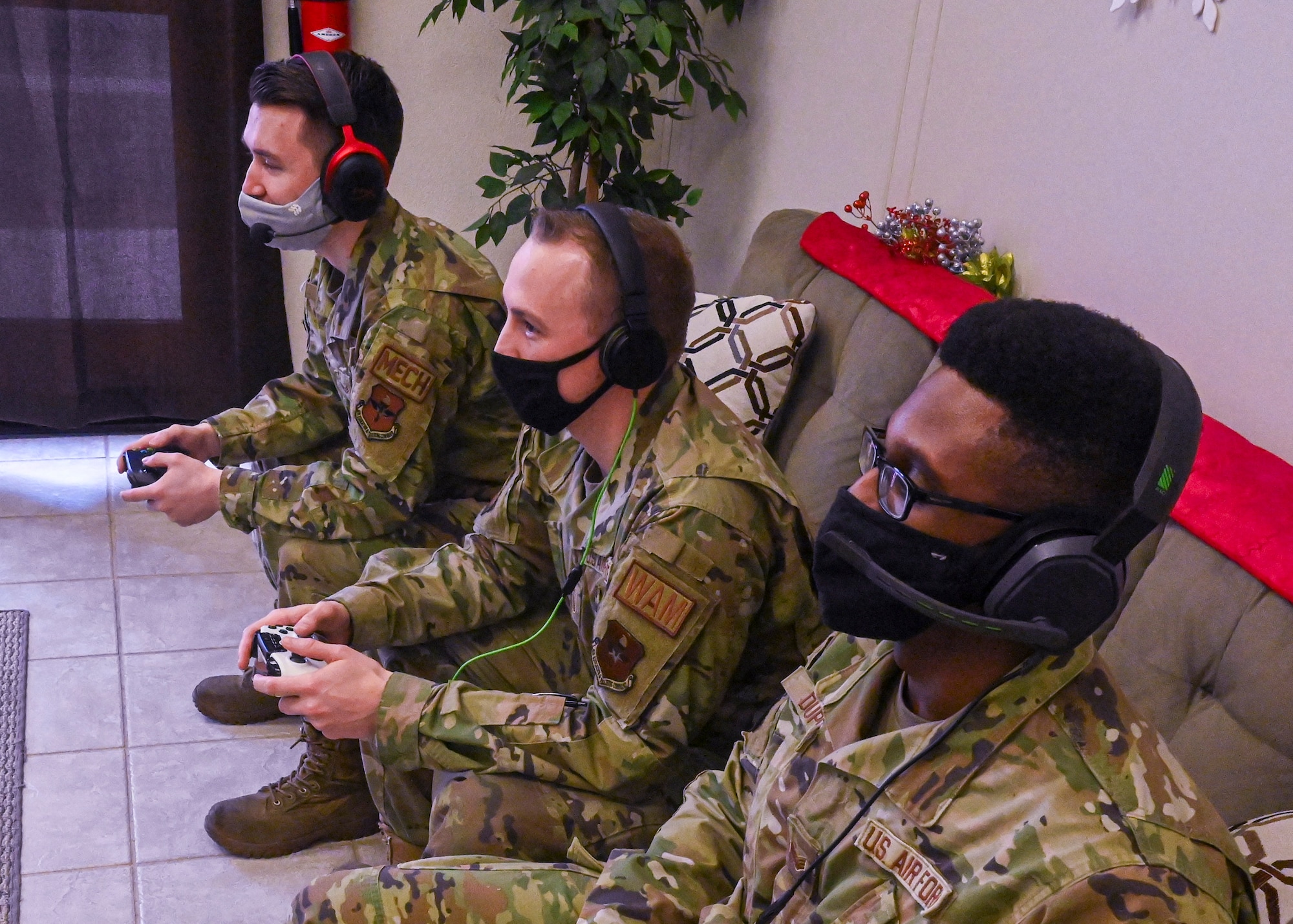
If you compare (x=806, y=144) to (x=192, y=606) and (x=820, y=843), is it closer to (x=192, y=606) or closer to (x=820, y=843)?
(x=192, y=606)

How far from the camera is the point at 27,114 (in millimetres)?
3115

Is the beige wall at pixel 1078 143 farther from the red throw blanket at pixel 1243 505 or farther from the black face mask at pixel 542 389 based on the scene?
the black face mask at pixel 542 389

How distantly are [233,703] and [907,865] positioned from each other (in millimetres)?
1681

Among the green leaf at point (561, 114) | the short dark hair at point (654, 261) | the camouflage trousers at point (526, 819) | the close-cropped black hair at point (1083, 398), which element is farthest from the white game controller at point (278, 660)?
the green leaf at point (561, 114)

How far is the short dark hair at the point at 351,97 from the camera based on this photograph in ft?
6.43

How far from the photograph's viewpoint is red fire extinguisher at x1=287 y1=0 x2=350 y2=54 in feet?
10.4

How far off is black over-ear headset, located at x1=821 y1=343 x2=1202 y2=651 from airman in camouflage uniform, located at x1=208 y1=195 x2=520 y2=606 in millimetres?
1220

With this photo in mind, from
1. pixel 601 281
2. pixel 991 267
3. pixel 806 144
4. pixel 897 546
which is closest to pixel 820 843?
pixel 897 546

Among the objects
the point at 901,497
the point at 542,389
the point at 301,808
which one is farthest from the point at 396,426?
the point at 901,497

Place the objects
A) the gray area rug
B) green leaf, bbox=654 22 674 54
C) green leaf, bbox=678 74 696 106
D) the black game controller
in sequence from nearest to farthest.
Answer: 1. the gray area rug
2. the black game controller
3. green leaf, bbox=654 22 674 54
4. green leaf, bbox=678 74 696 106

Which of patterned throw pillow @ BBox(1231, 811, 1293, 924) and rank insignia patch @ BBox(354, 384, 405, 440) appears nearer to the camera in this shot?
patterned throw pillow @ BBox(1231, 811, 1293, 924)

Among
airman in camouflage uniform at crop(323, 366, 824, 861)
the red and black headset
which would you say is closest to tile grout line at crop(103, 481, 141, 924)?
airman in camouflage uniform at crop(323, 366, 824, 861)

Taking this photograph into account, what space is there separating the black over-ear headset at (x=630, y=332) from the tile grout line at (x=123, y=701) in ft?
3.79

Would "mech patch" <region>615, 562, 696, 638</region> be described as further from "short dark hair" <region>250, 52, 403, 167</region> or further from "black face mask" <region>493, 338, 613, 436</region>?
"short dark hair" <region>250, 52, 403, 167</region>
